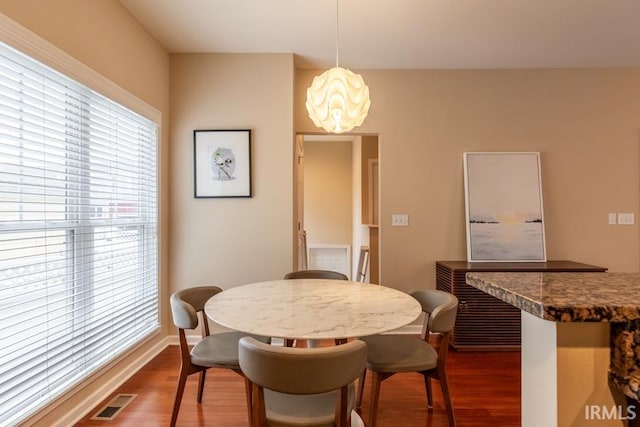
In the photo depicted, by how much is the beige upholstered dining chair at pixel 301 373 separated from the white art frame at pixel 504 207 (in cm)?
250

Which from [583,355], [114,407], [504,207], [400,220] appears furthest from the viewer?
[400,220]

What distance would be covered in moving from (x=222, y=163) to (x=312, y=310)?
1959mm

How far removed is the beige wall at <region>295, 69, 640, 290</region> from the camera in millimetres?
3461

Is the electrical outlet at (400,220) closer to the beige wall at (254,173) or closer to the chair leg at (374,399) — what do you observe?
the beige wall at (254,173)

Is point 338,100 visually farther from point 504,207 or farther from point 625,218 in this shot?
point 625,218

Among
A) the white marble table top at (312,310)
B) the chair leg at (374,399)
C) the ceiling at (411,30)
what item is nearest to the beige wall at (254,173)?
the ceiling at (411,30)

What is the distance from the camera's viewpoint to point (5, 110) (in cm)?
162

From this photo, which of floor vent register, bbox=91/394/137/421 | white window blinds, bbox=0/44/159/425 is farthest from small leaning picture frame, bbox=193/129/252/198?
floor vent register, bbox=91/394/137/421

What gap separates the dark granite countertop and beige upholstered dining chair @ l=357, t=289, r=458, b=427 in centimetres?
94

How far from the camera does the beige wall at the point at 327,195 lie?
6402mm

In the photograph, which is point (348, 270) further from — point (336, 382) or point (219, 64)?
point (336, 382)

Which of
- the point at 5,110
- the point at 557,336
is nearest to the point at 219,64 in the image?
the point at 5,110

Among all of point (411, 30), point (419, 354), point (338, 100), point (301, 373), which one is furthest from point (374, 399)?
point (411, 30)

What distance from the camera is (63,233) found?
201 centimetres
